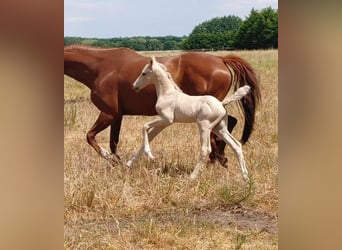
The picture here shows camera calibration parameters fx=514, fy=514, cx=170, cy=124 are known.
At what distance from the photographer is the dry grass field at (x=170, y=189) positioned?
4.84 ft

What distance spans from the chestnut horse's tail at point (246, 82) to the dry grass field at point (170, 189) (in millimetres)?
21

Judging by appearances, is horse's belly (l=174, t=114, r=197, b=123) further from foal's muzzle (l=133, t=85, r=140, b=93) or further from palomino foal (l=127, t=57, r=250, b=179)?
foal's muzzle (l=133, t=85, r=140, b=93)

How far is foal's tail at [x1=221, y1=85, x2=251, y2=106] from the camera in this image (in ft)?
4.95

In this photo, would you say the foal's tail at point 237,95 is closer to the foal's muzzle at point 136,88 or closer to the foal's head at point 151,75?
the foal's head at point 151,75

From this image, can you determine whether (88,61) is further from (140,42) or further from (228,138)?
(228,138)

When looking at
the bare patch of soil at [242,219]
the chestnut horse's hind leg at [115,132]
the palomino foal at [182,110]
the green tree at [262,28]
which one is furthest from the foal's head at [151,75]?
the bare patch of soil at [242,219]

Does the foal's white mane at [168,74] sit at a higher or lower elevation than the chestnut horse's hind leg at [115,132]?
higher

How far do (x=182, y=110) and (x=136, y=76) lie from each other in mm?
172

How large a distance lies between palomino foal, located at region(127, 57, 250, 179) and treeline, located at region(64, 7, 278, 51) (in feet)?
0.22

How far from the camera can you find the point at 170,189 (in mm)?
1530

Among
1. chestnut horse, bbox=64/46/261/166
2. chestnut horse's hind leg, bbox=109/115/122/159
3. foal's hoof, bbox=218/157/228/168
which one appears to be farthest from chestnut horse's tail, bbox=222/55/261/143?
chestnut horse's hind leg, bbox=109/115/122/159

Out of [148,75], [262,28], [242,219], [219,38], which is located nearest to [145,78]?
[148,75]
